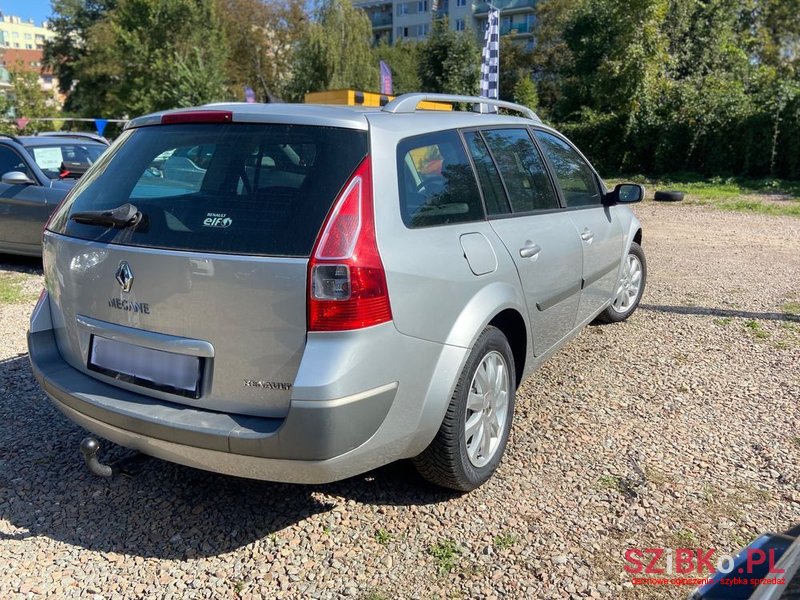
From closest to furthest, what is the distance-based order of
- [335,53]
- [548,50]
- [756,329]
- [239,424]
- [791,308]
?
[239,424], [756,329], [791,308], [335,53], [548,50]

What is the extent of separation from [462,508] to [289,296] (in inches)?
53.4

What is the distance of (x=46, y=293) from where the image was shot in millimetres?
3236

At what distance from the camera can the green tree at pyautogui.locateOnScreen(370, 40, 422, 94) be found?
43.2 meters

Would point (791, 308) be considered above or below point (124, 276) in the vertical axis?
below

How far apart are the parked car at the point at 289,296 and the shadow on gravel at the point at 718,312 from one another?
350 cm

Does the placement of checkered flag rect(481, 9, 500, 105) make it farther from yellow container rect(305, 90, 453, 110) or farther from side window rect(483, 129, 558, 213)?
side window rect(483, 129, 558, 213)

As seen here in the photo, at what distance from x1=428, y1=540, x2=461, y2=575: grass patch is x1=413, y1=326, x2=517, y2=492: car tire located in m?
0.30

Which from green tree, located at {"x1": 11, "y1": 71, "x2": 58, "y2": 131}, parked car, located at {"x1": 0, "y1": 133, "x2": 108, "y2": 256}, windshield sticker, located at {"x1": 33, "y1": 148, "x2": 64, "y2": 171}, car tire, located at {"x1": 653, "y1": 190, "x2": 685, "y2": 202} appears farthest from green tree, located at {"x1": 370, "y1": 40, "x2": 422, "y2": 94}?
A: parked car, located at {"x1": 0, "y1": 133, "x2": 108, "y2": 256}

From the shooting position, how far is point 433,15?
65688 millimetres

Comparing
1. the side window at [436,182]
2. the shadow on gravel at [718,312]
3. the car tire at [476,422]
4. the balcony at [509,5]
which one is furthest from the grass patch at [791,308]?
the balcony at [509,5]

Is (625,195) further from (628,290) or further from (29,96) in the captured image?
(29,96)

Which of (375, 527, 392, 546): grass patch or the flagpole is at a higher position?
the flagpole

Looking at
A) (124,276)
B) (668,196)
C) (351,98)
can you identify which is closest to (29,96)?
(668,196)

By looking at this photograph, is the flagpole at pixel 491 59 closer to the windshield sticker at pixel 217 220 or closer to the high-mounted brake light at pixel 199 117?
the high-mounted brake light at pixel 199 117
